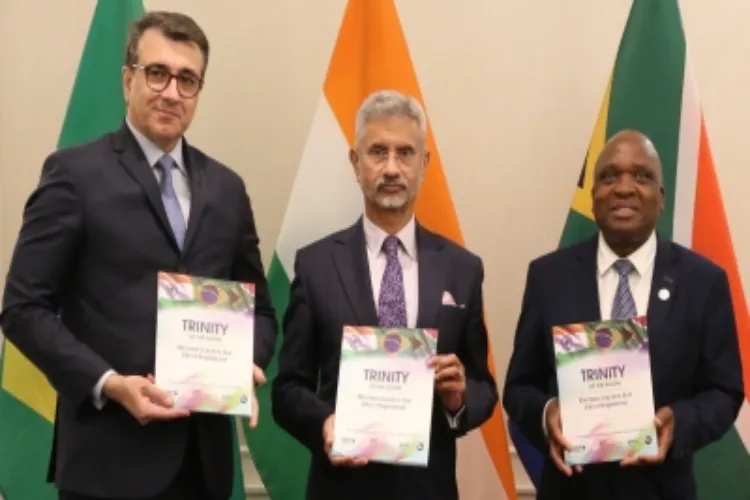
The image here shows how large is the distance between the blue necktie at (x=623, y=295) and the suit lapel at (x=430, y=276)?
16.5 inches

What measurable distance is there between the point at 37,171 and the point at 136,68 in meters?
1.55

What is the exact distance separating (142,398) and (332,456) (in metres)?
0.43

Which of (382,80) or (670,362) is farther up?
(382,80)

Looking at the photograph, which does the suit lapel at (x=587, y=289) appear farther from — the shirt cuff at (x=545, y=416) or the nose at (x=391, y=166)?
the nose at (x=391, y=166)

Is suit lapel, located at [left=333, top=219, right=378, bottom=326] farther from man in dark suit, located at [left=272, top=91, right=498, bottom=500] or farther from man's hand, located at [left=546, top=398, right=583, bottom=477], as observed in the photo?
man's hand, located at [left=546, top=398, right=583, bottom=477]

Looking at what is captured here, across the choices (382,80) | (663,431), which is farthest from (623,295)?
(382,80)

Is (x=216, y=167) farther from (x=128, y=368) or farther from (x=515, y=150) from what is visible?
(x=515, y=150)

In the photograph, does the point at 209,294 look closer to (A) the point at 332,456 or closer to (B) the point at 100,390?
(B) the point at 100,390

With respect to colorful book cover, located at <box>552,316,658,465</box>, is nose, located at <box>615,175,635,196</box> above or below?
above

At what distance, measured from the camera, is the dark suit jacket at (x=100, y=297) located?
165 centimetres

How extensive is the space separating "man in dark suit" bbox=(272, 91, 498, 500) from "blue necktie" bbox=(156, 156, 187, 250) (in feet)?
1.19

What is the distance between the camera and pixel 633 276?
2.01 metres

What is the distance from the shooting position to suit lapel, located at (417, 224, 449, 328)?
1.92 metres

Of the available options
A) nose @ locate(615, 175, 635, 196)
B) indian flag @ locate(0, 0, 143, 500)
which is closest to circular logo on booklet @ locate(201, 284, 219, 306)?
nose @ locate(615, 175, 635, 196)
